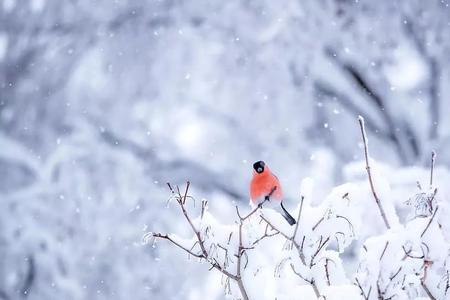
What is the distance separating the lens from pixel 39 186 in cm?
948

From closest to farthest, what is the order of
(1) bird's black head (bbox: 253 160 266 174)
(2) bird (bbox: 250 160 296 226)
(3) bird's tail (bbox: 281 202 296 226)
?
(3) bird's tail (bbox: 281 202 296 226), (2) bird (bbox: 250 160 296 226), (1) bird's black head (bbox: 253 160 266 174)

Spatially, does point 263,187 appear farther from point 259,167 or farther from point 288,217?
point 288,217

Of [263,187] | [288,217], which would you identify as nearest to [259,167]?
[263,187]

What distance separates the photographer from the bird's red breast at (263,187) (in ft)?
10.7

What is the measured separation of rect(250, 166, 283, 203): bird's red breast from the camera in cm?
327

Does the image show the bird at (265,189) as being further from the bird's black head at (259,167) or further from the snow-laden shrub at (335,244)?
the snow-laden shrub at (335,244)

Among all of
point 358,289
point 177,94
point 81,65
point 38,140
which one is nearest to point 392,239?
point 358,289

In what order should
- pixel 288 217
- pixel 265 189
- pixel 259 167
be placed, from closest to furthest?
pixel 288 217, pixel 265 189, pixel 259 167

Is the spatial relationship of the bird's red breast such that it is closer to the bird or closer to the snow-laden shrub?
the bird

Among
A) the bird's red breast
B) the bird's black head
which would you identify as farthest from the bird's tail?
the bird's black head

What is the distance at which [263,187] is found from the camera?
3326 millimetres

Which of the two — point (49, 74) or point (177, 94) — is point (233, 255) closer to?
point (49, 74)

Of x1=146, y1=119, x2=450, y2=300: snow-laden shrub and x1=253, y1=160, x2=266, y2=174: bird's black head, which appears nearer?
x1=146, y1=119, x2=450, y2=300: snow-laden shrub

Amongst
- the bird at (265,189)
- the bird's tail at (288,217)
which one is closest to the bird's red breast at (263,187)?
the bird at (265,189)
